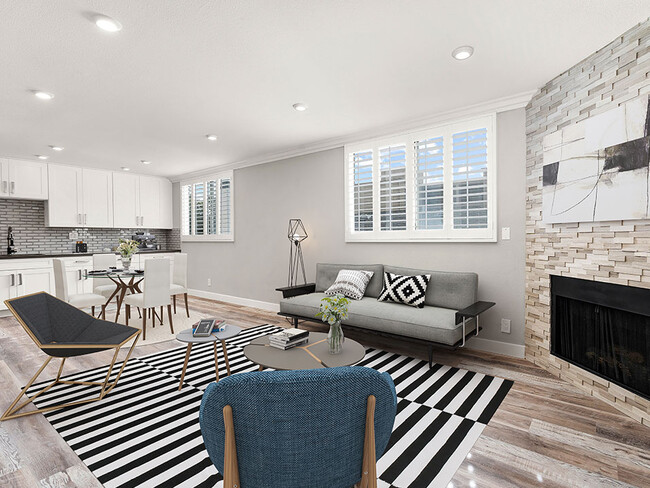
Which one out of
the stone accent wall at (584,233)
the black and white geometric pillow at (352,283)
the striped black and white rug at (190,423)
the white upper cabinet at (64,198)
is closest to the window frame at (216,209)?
the white upper cabinet at (64,198)

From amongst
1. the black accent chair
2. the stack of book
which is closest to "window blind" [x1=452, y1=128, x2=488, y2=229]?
the stack of book

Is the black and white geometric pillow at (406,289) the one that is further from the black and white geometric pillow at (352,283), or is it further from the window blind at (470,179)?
the window blind at (470,179)

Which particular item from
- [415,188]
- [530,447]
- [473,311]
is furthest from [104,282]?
[530,447]

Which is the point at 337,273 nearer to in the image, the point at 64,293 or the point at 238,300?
the point at 238,300

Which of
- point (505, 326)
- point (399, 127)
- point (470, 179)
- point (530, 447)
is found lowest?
Result: point (530, 447)

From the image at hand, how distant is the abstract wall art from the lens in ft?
7.29

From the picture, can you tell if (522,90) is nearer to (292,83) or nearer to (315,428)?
(292,83)

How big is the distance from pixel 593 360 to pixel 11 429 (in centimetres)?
401

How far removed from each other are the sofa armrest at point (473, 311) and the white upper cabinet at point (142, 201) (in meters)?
6.41

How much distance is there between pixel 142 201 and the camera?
7086mm

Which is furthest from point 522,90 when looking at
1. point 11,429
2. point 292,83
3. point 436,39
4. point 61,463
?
point 11,429

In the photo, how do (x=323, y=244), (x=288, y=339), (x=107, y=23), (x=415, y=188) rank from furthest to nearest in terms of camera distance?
(x=323, y=244) → (x=415, y=188) → (x=288, y=339) → (x=107, y=23)

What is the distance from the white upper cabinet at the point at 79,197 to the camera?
234 inches

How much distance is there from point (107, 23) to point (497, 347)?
4.14 m
